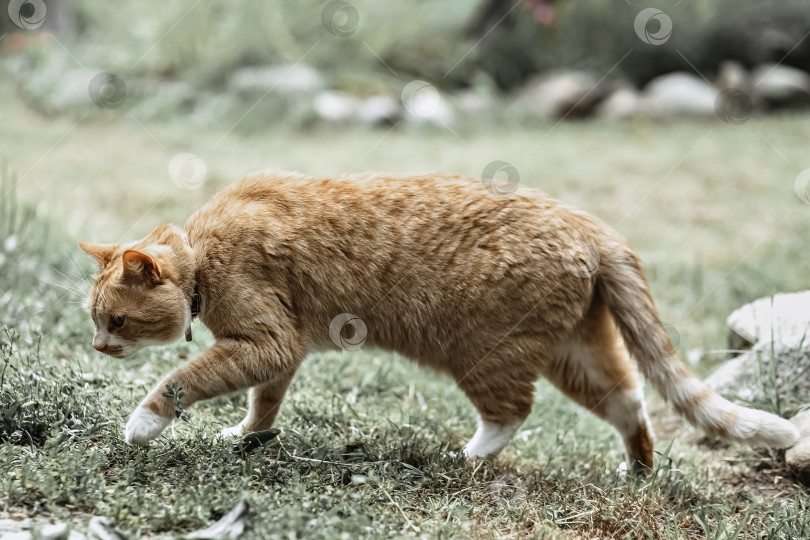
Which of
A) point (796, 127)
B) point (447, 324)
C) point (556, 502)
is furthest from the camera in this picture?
point (796, 127)

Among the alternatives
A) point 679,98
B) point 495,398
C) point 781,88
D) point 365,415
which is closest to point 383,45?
point 679,98

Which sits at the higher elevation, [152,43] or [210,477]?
[152,43]

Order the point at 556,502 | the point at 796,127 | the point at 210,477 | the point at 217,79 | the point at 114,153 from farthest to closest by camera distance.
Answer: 1. the point at 217,79
2. the point at 796,127
3. the point at 114,153
4. the point at 556,502
5. the point at 210,477

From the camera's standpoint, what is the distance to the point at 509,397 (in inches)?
125

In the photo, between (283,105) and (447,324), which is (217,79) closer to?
(283,105)

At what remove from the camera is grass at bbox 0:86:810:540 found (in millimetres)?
2562

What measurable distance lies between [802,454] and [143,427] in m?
2.57

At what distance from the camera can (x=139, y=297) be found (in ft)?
9.60

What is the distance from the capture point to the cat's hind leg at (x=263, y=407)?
3.26 meters

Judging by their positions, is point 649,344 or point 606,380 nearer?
point 649,344

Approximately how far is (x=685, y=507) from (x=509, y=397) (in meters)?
0.80

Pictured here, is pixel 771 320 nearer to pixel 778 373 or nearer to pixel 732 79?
pixel 778 373

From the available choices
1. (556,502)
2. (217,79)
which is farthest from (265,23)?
(556,502)

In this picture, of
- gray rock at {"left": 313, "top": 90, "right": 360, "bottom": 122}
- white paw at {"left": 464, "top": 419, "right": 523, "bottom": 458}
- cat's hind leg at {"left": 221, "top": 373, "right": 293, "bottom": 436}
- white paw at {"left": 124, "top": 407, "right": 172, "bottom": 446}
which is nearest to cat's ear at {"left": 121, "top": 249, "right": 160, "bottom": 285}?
white paw at {"left": 124, "top": 407, "right": 172, "bottom": 446}
